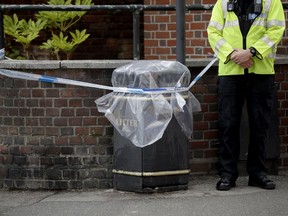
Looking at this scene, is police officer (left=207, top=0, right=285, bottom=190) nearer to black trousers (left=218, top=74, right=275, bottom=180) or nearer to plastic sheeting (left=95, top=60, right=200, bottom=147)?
black trousers (left=218, top=74, right=275, bottom=180)

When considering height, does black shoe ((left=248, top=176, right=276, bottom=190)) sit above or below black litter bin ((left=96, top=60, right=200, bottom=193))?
below

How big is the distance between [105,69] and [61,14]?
0.99m

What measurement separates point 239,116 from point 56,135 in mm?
1903

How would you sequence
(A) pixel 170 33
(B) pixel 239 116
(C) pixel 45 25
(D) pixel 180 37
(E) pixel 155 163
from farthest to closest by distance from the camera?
(A) pixel 170 33 → (C) pixel 45 25 → (D) pixel 180 37 → (B) pixel 239 116 → (E) pixel 155 163

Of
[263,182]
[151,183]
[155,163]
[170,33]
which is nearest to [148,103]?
[155,163]

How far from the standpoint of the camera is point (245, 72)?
6.51 metres

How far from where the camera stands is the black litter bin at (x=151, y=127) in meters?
6.44

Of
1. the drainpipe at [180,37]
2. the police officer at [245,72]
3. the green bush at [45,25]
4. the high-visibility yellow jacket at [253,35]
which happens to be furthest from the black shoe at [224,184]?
the green bush at [45,25]

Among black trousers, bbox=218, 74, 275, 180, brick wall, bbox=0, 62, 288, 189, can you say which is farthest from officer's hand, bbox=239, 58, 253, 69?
brick wall, bbox=0, 62, 288, 189

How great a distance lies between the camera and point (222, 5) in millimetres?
6539

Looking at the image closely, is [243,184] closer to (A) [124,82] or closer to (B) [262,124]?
(B) [262,124]

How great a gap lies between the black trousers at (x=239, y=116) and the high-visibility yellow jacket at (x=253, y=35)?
4.5 inches

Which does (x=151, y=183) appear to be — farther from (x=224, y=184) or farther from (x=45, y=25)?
(x=45, y=25)

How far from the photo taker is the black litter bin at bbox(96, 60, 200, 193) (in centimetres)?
644
